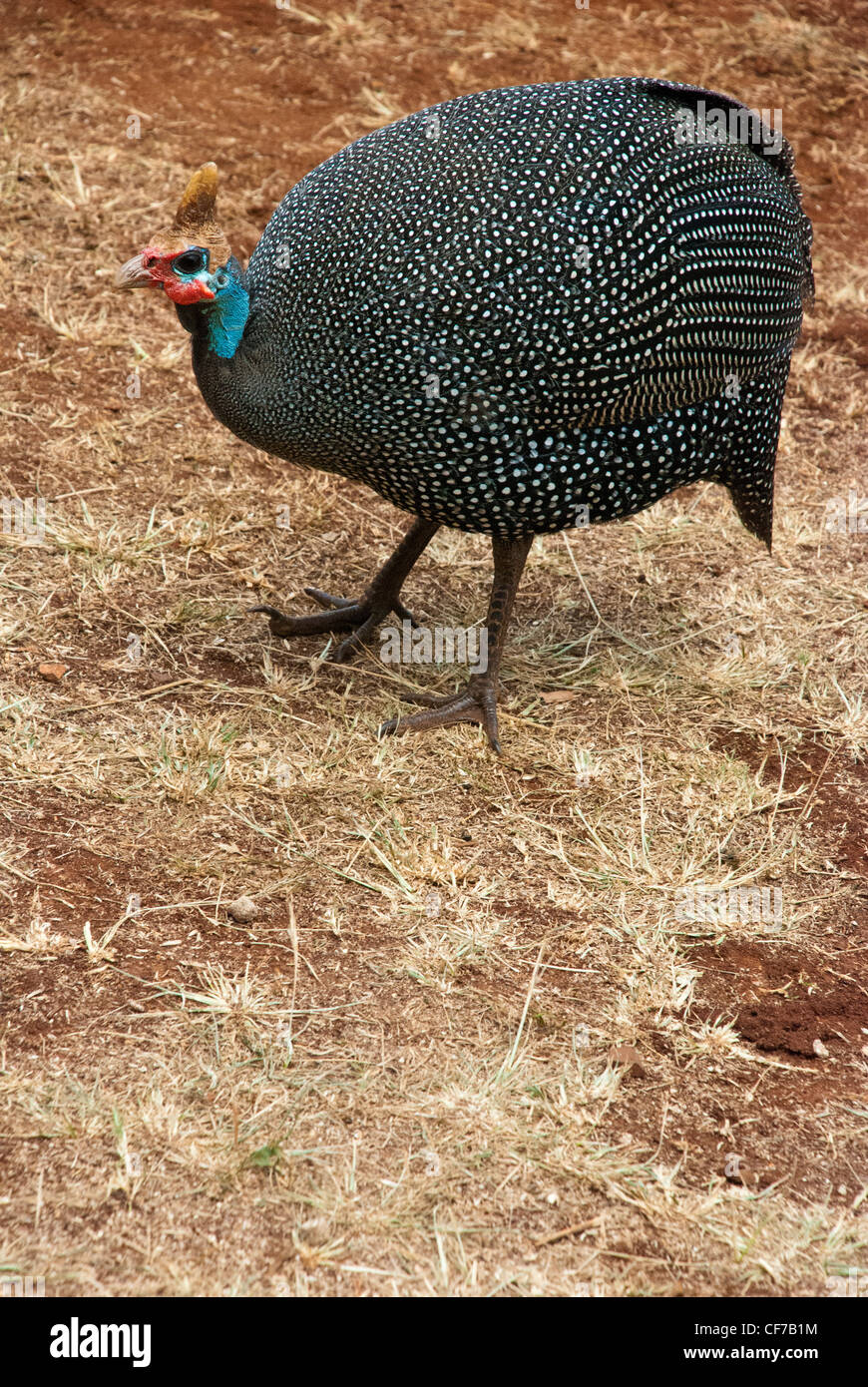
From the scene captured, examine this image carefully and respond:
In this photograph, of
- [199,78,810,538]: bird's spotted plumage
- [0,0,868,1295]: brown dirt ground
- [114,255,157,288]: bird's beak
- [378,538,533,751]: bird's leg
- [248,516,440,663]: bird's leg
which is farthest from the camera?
[248,516,440,663]: bird's leg

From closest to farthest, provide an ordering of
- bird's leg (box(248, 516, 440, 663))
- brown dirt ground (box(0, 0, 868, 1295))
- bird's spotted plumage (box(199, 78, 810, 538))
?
brown dirt ground (box(0, 0, 868, 1295)) → bird's spotted plumage (box(199, 78, 810, 538)) → bird's leg (box(248, 516, 440, 663))

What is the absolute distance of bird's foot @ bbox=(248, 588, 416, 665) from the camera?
3.88 metres

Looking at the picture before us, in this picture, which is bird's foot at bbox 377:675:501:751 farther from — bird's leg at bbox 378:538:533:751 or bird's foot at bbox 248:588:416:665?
bird's foot at bbox 248:588:416:665

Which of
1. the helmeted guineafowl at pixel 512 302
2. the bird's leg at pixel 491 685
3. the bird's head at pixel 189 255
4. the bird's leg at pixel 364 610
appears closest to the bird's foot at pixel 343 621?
the bird's leg at pixel 364 610

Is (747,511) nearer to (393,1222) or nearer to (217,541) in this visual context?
(217,541)

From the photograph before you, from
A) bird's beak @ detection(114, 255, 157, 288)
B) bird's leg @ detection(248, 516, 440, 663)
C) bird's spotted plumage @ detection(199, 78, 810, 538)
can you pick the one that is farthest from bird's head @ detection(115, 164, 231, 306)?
bird's leg @ detection(248, 516, 440, 663)

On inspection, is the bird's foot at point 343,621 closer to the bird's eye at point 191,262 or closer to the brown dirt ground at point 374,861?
the brown dirt ground at point 374,861

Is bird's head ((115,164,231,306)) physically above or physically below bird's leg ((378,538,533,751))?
above

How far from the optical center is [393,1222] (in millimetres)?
2285

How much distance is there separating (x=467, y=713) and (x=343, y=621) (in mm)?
562

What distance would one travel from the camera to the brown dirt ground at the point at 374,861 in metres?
2.33
